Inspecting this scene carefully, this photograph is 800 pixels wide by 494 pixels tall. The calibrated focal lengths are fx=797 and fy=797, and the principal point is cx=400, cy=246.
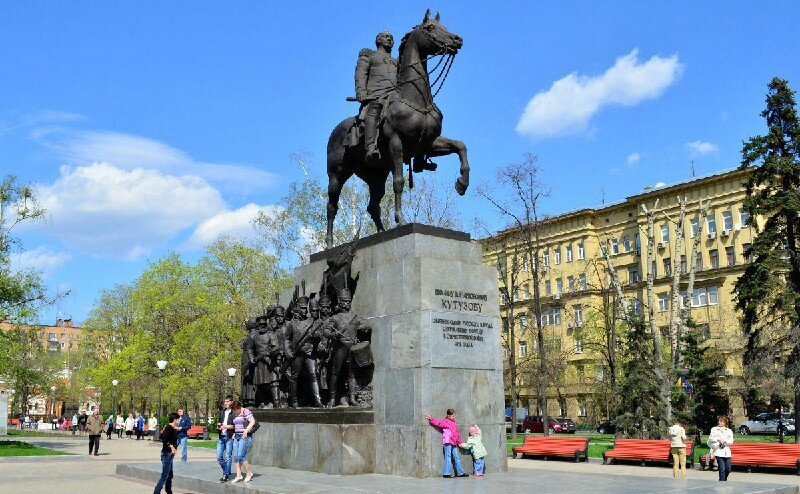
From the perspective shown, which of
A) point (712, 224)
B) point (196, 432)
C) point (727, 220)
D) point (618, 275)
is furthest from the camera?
point (618, 275)

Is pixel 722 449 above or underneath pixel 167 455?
underneath

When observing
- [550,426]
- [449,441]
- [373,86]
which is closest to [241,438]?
[449,441]

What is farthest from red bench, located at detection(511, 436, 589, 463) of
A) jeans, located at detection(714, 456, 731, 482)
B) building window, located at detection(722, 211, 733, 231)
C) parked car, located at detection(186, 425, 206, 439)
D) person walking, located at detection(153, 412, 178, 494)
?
building window, located at detection(722, 211, 733, 231)

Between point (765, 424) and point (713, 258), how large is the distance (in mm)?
20352

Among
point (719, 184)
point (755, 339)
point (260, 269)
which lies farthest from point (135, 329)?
point (719, 184)

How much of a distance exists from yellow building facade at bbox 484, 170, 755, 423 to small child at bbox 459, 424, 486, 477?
39.9 meters

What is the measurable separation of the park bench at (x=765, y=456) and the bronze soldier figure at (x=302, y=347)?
12.6 m

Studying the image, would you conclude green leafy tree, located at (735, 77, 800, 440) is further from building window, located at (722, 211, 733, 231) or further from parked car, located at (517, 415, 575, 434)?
building window, located at (722, 211, 733, 231)

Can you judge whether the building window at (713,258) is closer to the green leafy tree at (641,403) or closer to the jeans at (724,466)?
the green leafy tree at (641,403)

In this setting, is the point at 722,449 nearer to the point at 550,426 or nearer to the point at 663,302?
the point at 550,426

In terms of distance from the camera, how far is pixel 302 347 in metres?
15.3

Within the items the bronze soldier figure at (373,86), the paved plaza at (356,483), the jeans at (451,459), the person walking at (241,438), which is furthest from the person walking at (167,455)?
the bronze soldier figure at (373,86)

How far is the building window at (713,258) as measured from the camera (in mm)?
64125

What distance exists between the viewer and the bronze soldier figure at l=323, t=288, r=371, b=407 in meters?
14.2
